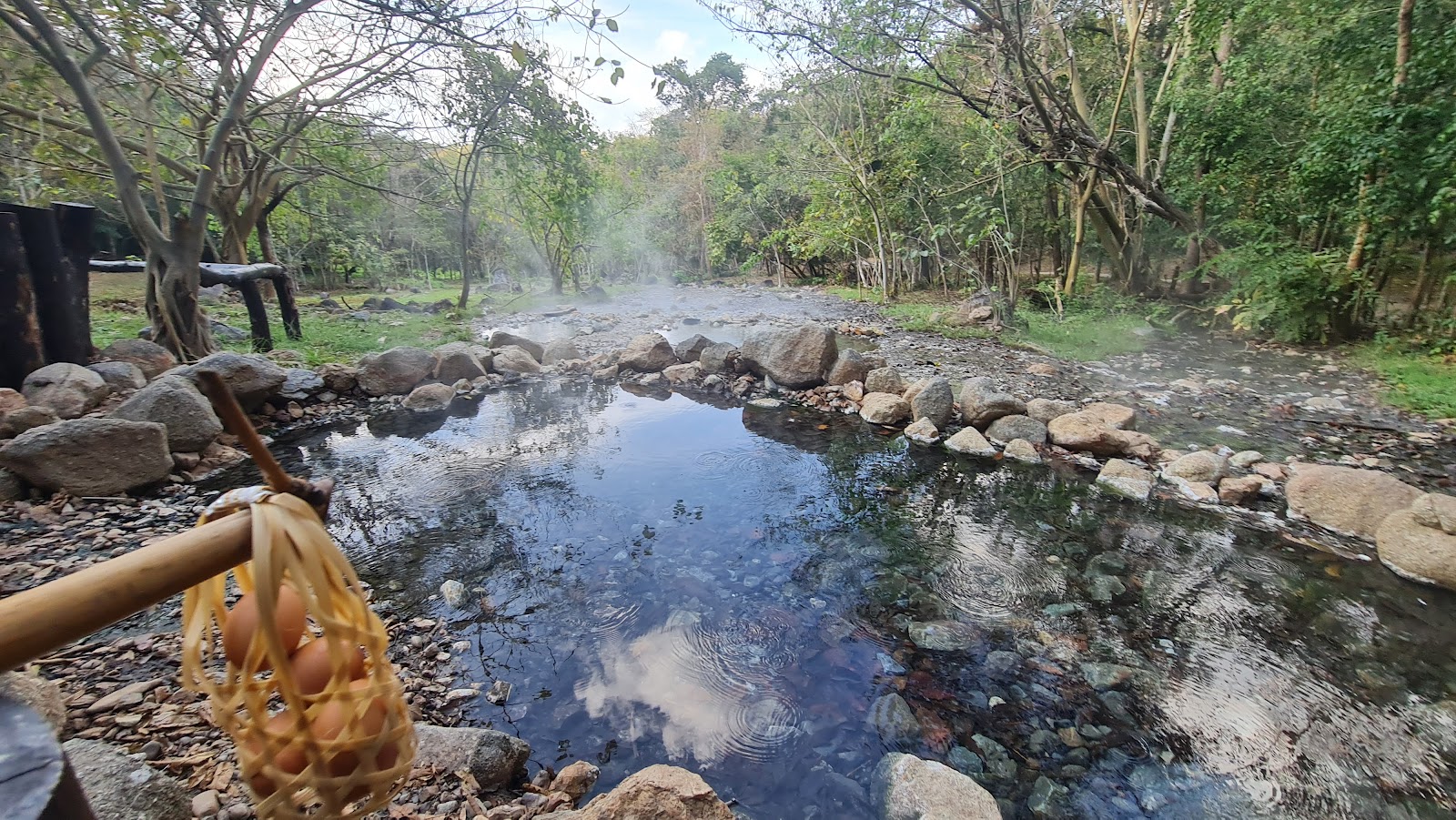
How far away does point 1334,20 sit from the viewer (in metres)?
8.16

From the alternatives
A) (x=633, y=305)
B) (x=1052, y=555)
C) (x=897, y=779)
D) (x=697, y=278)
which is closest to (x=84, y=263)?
(x=897, y=779)

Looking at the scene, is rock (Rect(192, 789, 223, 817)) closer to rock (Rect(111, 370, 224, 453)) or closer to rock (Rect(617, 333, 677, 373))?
rock (Rect(111, 370, 224, 453))

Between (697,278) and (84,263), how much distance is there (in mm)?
24022

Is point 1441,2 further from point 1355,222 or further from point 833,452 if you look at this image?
point 833,452

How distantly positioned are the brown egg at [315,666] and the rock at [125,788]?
4.27ft

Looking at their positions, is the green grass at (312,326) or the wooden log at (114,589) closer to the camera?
the wooden log at (114,589)

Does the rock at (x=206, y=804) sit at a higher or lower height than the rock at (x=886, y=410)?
lower

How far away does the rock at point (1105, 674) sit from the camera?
9.81 feet

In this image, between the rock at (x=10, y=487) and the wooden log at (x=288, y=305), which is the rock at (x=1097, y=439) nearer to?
the rock at (x=10, y=487)

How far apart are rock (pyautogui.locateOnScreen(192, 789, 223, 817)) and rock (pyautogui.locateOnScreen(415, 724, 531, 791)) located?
58 cm

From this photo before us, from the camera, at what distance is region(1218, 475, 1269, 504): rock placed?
4.84 metres

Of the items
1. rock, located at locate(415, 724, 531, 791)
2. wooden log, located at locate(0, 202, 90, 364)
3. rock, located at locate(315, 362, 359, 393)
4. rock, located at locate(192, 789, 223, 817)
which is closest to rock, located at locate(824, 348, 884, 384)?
rock, located at locate(315, 362, 359, 393)

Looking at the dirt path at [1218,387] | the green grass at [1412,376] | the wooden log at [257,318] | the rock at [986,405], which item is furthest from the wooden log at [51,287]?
the green grass at [1412,376]

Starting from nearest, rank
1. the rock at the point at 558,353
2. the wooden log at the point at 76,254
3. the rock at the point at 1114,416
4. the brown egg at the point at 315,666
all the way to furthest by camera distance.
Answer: the brown egg at the point at 315,666 → the rock at the point at 1114,416 → the wooden log at the point at 76,254 → the rock at the point at 558,353
